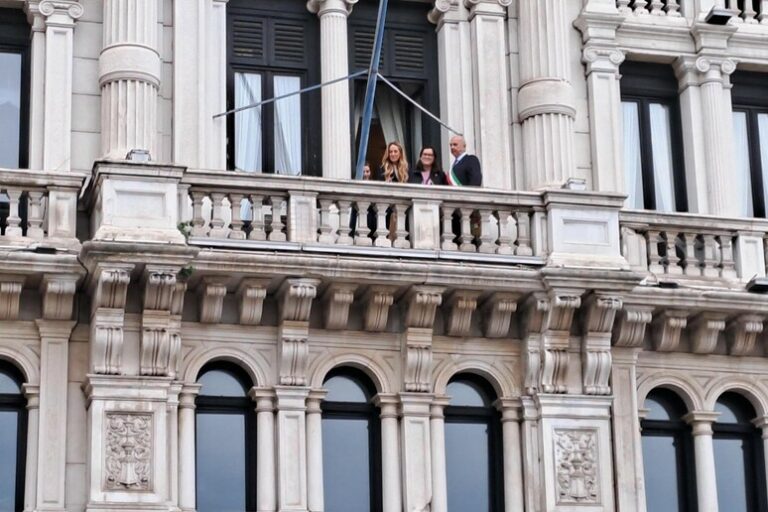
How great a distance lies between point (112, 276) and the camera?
30578 millimetres

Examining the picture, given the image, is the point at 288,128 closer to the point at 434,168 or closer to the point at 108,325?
the point at 434,168

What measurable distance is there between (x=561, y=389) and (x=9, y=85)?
28.7ft

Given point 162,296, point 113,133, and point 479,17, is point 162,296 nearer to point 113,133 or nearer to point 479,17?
point 113,133

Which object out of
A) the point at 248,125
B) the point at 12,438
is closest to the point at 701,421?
the point at 248,125

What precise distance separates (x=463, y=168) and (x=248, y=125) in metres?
3.27

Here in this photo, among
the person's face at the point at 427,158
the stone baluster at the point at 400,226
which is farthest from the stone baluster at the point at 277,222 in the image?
the person's face at the point at 427,158

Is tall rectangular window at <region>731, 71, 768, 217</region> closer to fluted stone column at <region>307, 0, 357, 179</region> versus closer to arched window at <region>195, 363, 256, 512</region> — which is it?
fluted stone column at <region>307, 0, 357, 179</region>

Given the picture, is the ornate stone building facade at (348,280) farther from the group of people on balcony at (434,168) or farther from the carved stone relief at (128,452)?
the group of people on balcony at (434,168)

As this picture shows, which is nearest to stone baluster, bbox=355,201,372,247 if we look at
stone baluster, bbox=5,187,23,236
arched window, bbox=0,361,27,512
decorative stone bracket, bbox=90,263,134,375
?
decorative stone bracket, bbox=90,263,134,375

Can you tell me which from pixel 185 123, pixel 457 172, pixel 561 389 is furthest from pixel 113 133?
pixel 561 389

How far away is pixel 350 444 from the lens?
105 feet

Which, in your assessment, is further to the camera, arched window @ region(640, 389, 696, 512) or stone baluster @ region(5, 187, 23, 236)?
arched window @ region(640, 389, 696, 512)

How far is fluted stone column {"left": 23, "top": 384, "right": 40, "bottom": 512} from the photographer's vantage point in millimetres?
30547

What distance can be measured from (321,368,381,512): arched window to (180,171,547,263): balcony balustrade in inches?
74.5
